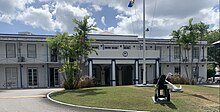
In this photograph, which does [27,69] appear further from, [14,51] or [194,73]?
[194,73]

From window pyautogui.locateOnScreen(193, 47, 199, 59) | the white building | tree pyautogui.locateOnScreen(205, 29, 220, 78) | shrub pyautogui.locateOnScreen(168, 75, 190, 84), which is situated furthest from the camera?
tree pyautogui.locateOnScreen(205, 29, 220, 78)

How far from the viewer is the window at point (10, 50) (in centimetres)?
2881

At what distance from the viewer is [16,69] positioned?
29.3 meters

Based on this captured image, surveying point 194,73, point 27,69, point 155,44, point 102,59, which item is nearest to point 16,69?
point 27,69

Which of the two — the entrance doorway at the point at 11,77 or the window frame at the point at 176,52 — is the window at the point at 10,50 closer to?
the entrance doorway at the point at 11,77

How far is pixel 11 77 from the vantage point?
29000mm

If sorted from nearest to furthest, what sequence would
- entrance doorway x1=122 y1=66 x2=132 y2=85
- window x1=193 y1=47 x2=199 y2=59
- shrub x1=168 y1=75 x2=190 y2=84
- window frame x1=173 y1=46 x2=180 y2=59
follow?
shrub x1=168 y1=75 x2=190 y2=84 → entrance doorway x1=122 y1=66 x2=132 y2=85 → window frame x1=173 y1=46 x2=180 y2=59 → window x1=193 y1=47 x2=199 y2=59

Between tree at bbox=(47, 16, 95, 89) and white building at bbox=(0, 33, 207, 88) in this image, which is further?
white building at bbox=(0, 33, 207, 88)

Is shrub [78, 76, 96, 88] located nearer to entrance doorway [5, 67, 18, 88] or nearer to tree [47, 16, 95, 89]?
tree [47, 16, 95, 89]

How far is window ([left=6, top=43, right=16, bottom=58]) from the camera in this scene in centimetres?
2881

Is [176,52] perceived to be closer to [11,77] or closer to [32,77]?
[32,77]

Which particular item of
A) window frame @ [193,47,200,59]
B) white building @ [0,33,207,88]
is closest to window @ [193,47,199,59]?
window frame @ [193,47,200,59]

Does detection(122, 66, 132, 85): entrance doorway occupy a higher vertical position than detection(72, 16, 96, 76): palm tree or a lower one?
lower

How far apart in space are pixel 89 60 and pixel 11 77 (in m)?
9.69
